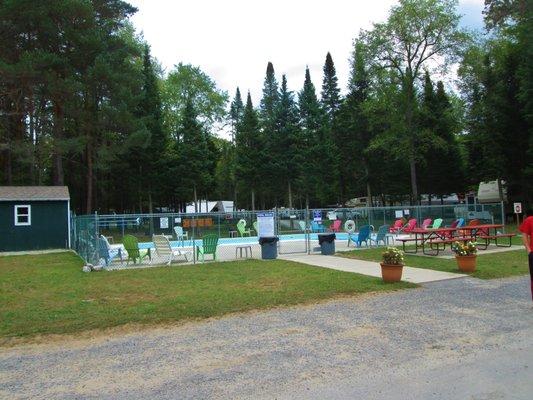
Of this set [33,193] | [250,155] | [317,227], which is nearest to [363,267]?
[317,227]

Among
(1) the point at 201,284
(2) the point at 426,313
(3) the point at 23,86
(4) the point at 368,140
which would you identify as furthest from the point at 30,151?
(4) the point at 368,140

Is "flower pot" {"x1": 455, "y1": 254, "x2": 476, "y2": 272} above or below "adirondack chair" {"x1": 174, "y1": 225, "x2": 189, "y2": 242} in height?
below

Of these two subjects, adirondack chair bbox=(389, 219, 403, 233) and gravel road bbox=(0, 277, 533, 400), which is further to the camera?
adirondack chair bbox=(389, 219, 403, 233)

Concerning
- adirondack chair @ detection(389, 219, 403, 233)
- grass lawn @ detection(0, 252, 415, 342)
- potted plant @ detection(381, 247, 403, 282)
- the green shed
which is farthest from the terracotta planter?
the green shed

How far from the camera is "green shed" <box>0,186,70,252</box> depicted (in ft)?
73.3

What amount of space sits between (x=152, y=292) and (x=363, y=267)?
5828 mm

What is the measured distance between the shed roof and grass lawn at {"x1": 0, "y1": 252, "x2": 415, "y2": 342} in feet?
33.3

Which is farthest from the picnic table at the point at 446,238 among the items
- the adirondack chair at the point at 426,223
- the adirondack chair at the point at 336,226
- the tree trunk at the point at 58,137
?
the tree trunk at the point at 58,137

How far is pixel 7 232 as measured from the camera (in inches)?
878

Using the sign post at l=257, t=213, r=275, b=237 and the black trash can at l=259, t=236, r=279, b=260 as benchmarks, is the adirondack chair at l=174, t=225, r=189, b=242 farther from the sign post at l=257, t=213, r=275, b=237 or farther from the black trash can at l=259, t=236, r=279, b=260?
the black trash can at l=259, t=236, r=279, b=260

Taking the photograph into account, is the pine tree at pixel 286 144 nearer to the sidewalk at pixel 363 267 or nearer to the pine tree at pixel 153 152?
the pine tree at pixel 153 152

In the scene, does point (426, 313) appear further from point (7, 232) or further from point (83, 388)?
point (7, 232)

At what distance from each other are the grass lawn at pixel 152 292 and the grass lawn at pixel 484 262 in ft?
8.31

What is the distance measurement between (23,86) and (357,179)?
110 feet
